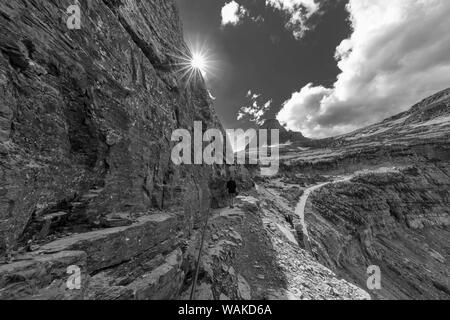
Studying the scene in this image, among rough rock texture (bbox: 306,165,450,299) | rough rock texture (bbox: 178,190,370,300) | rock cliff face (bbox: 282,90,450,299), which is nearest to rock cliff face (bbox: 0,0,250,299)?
rough rock texture (bbox: 178,190,370,300)

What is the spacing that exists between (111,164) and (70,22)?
5.66 metres

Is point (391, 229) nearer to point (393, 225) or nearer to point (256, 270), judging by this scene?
point (393, 225)

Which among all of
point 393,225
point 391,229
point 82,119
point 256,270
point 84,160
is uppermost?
point 82,119

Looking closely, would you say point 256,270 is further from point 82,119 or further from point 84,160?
point 82,119

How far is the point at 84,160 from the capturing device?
23.5 feet

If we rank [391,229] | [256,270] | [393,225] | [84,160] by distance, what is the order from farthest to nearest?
1. [393,225]
2. [391,229]
3. [256,270]
4. [84,160]

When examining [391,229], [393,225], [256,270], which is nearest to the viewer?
[256,270]

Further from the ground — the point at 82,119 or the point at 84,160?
the point at 82,119

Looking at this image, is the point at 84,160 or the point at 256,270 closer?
the point at 84,160

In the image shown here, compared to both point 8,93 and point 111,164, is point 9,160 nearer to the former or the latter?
point 8,93

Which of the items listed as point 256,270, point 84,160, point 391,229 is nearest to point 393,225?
point 391,229

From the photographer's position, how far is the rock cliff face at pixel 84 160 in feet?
15.6

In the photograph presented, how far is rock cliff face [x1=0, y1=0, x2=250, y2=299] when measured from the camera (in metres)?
4.76
